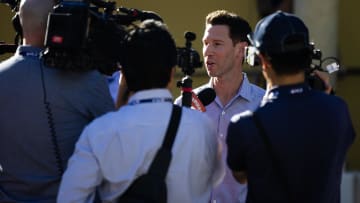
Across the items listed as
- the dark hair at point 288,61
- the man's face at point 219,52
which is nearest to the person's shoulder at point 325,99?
the dark hair at point 288,61

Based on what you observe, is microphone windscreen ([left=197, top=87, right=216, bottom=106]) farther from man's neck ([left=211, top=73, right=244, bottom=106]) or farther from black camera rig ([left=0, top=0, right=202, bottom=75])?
man's neck ([left=211, top=73, right=244, bottom=106])

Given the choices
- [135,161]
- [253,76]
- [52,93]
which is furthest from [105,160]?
[253,76]

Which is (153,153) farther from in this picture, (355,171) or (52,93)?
(355,171)

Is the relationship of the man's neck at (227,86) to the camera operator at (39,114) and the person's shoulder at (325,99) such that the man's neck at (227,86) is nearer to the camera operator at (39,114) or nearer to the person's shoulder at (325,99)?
the camera operator at (39,114)

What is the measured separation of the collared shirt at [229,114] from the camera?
16.1 ft

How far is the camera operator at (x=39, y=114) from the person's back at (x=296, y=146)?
787 millimetres

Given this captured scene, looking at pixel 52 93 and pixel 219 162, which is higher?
pixel 52 93

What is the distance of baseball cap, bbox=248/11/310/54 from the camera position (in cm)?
369

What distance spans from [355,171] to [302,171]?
4.77m

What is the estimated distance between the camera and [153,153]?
3639mm

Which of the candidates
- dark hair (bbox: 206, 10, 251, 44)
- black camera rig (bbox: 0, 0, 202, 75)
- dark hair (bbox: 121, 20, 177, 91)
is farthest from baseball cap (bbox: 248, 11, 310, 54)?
dark hair (bbox: 206, 10, 251, 44)

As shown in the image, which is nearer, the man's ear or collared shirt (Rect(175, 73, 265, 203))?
the man's ear

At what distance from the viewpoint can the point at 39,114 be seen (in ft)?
13.1

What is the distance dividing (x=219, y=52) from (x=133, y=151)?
1.77 metres
